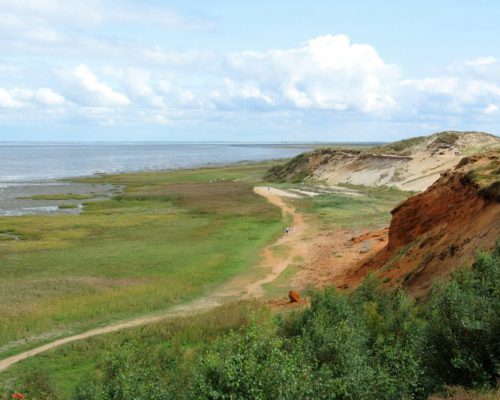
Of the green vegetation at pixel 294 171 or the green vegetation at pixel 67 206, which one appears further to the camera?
the green vegetation at pixel 294 171

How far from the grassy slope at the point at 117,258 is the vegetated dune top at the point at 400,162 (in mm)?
23332

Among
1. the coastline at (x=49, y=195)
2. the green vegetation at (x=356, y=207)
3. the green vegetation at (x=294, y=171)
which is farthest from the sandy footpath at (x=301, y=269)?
the green vegetation at (x=294, y=171)

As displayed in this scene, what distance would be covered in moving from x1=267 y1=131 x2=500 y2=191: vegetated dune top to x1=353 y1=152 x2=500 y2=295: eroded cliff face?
123 feet

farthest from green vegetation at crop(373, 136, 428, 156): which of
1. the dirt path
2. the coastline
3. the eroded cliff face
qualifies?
the eroded cliff face

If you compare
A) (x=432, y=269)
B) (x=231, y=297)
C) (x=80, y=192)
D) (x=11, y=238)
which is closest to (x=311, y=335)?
(x=432, y=269)

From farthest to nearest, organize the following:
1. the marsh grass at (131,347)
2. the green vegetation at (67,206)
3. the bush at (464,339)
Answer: the green vegetation at (67,206) → the marsh grass at (131,347) → the bush at (464,339)

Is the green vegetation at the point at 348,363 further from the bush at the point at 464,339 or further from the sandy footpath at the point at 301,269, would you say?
the sandy footpath at the point at 301,269

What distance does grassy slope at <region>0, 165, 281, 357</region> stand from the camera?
76.1 feet

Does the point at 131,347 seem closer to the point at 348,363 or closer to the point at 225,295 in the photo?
the point at 348,363

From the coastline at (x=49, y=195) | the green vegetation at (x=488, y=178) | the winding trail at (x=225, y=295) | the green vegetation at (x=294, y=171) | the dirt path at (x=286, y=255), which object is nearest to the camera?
the winding trail at (x=225, y=295)

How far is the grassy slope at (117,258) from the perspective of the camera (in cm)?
2320

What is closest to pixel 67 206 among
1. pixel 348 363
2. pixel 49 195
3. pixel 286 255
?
pixel 49 195

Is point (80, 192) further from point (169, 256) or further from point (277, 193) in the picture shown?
point (169, 256)

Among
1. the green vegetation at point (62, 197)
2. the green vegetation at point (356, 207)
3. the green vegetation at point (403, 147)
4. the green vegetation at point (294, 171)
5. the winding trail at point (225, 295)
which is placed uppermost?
the green vegetation at point (403, 147)
